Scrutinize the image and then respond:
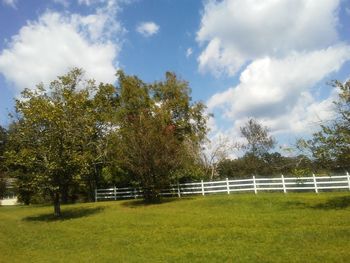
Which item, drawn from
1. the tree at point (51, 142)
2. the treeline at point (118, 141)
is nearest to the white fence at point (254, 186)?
the treeline at point (118, 141)

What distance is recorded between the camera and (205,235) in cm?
1619

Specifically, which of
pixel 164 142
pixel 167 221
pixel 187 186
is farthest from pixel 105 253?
pixel 187 186

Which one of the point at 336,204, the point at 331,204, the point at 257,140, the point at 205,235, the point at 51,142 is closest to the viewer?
the point at 205,235

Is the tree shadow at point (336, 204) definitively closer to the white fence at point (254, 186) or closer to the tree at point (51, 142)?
the white fence at point (254, 186)

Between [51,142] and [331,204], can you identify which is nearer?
[331,204]

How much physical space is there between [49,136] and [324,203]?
18.3 meters

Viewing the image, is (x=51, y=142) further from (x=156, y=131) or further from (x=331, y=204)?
(x=331, y=204)

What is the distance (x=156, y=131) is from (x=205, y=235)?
56.4ft

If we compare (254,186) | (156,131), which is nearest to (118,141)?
(156,131)

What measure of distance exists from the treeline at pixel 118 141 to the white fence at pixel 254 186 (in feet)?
4.30

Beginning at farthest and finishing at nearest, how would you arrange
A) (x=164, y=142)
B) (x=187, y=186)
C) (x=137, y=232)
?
(x=187, y=186) → (x=164, y=142) → (x=137, y=232)

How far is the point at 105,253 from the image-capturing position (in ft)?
46.7

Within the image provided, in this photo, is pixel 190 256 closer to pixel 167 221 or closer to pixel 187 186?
pixel 167 221

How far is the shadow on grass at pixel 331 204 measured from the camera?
2105cm
